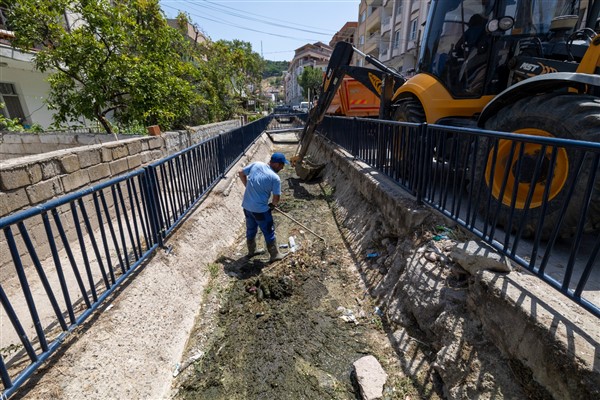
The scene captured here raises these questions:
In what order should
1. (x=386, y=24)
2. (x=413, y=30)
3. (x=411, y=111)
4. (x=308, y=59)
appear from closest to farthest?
(x=411, y=111)
(x=413, y=30)
(x=386, y=24)
(x=308, y=59)

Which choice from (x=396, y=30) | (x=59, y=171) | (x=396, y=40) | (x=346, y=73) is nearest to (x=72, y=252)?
(x=59, y=171)

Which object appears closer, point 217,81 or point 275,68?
point 217,81

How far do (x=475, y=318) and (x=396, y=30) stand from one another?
2713 centimetres

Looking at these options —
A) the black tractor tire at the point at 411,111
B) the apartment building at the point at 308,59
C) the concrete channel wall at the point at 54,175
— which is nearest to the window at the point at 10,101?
the concrete channel wall at the point at 54,175

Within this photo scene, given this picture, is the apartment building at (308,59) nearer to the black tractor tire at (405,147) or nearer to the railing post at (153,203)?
the black tractor tire at (405,147)

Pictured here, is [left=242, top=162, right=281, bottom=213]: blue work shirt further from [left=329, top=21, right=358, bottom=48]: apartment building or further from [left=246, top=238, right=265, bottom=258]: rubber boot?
[left=329, top=21, right=358, bottom=48]: apartment building

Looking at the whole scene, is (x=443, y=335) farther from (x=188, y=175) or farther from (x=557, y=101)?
(x=188, y=175)

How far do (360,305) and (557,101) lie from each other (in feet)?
9.14

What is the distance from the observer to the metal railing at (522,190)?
1795 mm

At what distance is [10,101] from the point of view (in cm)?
1024

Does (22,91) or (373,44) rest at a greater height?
(373,44)

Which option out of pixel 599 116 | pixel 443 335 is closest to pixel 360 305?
pixel 443 335

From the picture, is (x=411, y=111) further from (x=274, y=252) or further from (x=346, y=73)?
(x=274, y=252)

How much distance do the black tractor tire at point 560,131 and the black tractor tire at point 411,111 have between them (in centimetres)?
176
